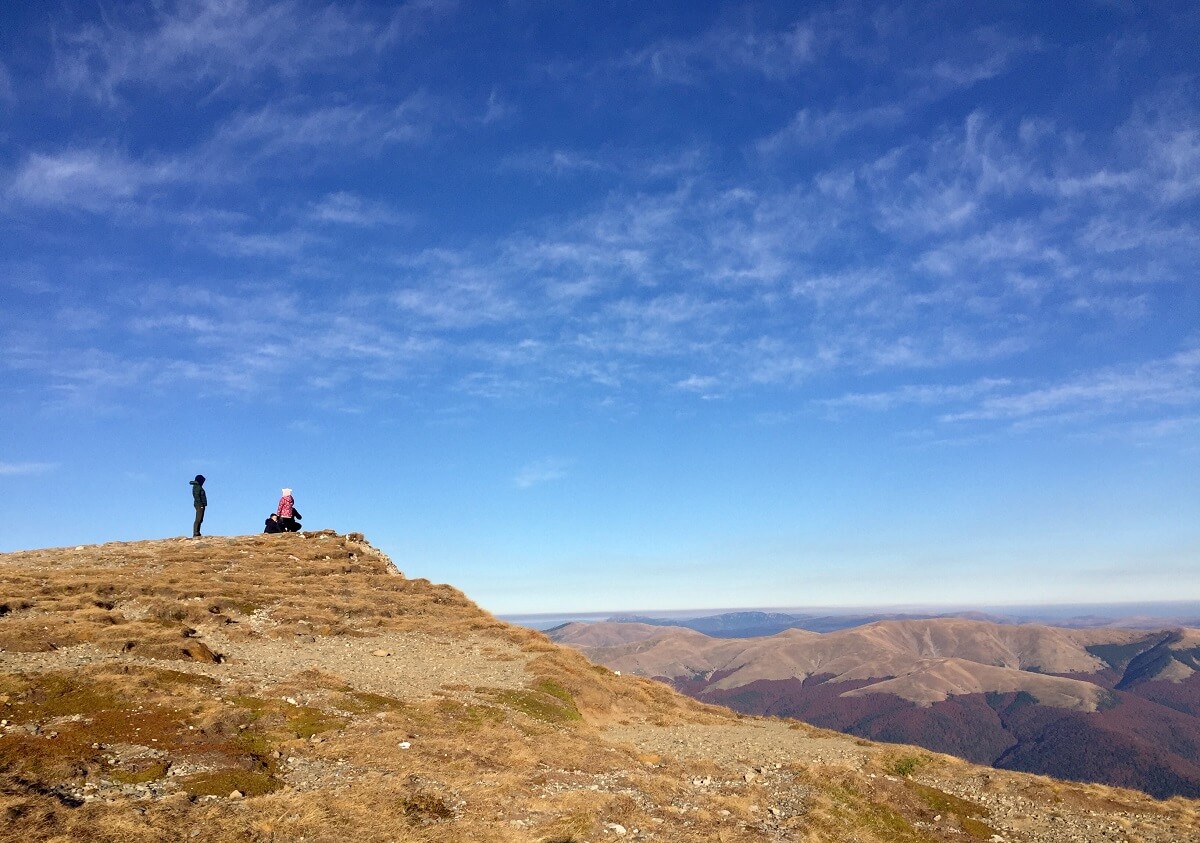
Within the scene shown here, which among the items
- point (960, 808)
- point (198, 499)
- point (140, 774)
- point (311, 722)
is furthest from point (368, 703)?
point (198, 499)

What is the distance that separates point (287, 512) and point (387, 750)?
141 ft

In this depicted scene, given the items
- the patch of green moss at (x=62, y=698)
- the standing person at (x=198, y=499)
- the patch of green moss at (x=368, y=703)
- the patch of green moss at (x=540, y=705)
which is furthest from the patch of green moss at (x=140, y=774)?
the standing person at (x=198, y=499)

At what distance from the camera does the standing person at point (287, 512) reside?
56781mm

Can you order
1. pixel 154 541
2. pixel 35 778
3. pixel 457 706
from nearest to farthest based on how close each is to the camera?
pixel 35 778
pixel 457 706
pixel 154 541

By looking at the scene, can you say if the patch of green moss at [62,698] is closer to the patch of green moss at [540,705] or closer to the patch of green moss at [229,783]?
the patch of green moss at [229,783]

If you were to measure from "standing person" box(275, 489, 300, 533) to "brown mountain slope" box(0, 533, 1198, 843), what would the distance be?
55.3ft

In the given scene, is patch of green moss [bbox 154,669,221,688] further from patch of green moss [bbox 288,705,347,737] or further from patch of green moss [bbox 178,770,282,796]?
patch of green moss [bbox 178,770,282,796]

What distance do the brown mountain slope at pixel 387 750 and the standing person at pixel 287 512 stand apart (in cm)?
1687

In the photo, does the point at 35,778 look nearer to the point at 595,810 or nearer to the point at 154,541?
the point at 595,810

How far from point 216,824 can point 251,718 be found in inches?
312

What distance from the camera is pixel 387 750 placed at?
63.3 ft

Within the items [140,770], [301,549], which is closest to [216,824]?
[140,770]

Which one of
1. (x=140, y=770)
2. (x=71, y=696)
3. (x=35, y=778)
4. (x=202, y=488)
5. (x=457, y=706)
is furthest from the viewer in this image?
(x=202, y=488)

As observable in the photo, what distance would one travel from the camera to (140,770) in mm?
15562
